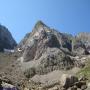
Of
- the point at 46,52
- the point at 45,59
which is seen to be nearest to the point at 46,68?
the point at 45,59

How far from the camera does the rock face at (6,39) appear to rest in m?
71.9

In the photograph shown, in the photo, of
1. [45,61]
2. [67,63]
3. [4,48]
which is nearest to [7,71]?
[45,61]

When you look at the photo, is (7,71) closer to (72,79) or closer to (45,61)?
(45,61)

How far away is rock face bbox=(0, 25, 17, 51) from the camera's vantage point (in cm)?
7194

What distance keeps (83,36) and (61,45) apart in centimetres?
2447

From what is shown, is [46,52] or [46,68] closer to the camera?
[46,68]

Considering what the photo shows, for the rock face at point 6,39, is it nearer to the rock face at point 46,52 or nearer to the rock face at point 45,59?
the rock face at point 46,52

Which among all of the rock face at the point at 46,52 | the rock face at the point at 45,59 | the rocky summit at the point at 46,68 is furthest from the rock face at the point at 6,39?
the rocky summit at the point at 46,68

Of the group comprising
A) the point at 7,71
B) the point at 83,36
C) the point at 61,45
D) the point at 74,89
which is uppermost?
the point at 83,36

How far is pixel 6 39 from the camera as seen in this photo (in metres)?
75.6

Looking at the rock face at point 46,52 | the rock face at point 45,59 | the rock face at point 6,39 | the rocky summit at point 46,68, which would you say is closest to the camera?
the rocky summit at point 46,68

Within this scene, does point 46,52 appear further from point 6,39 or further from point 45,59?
point 6,39

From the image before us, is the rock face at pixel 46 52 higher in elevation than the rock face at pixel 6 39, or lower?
lower

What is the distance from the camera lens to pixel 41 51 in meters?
43.2
